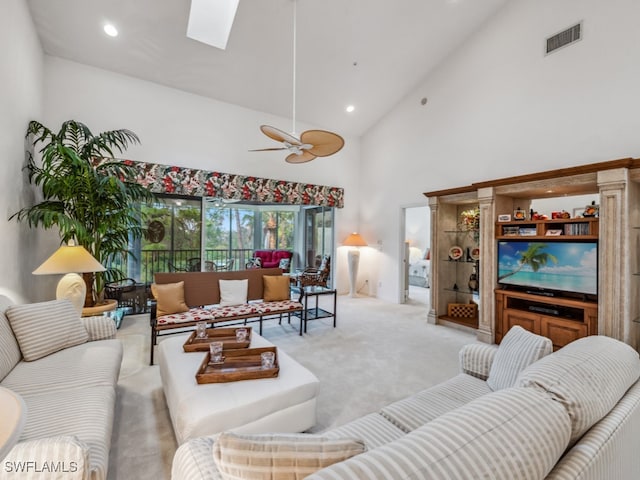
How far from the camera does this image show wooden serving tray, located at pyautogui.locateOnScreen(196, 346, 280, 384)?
189 centimetres

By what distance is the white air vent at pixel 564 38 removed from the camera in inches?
140

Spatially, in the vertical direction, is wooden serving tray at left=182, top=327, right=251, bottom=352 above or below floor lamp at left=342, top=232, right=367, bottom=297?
below

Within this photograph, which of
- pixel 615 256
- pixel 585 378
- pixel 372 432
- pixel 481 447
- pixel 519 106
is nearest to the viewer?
pixel 481 447

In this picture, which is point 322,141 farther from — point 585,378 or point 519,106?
point 519,106

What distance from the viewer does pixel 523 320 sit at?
359cm

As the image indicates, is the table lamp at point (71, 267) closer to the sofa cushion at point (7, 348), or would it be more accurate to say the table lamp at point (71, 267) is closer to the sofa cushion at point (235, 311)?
the sofa cushion at point (7, 348)

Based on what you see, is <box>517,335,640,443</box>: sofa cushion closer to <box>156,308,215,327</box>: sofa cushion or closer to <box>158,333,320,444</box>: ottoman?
<box>158,333,320,444</box>: ottoman

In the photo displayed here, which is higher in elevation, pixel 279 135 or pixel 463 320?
pixel 279 135

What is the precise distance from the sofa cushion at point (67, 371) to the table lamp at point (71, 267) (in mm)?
985

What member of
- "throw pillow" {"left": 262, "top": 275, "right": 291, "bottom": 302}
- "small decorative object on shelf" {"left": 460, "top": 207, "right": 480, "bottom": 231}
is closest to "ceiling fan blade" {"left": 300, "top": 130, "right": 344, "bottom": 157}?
"throw pillow" {"left": 262, "top": 275, "right": 291, "bottom": 302}

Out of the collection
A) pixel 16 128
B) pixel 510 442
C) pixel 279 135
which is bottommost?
pixel 510 442

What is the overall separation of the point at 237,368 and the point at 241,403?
40 centimetres

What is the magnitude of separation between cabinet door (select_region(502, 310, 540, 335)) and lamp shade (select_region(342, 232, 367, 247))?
321 centimetres

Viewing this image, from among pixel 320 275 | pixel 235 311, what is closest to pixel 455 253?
pixel 320 275
